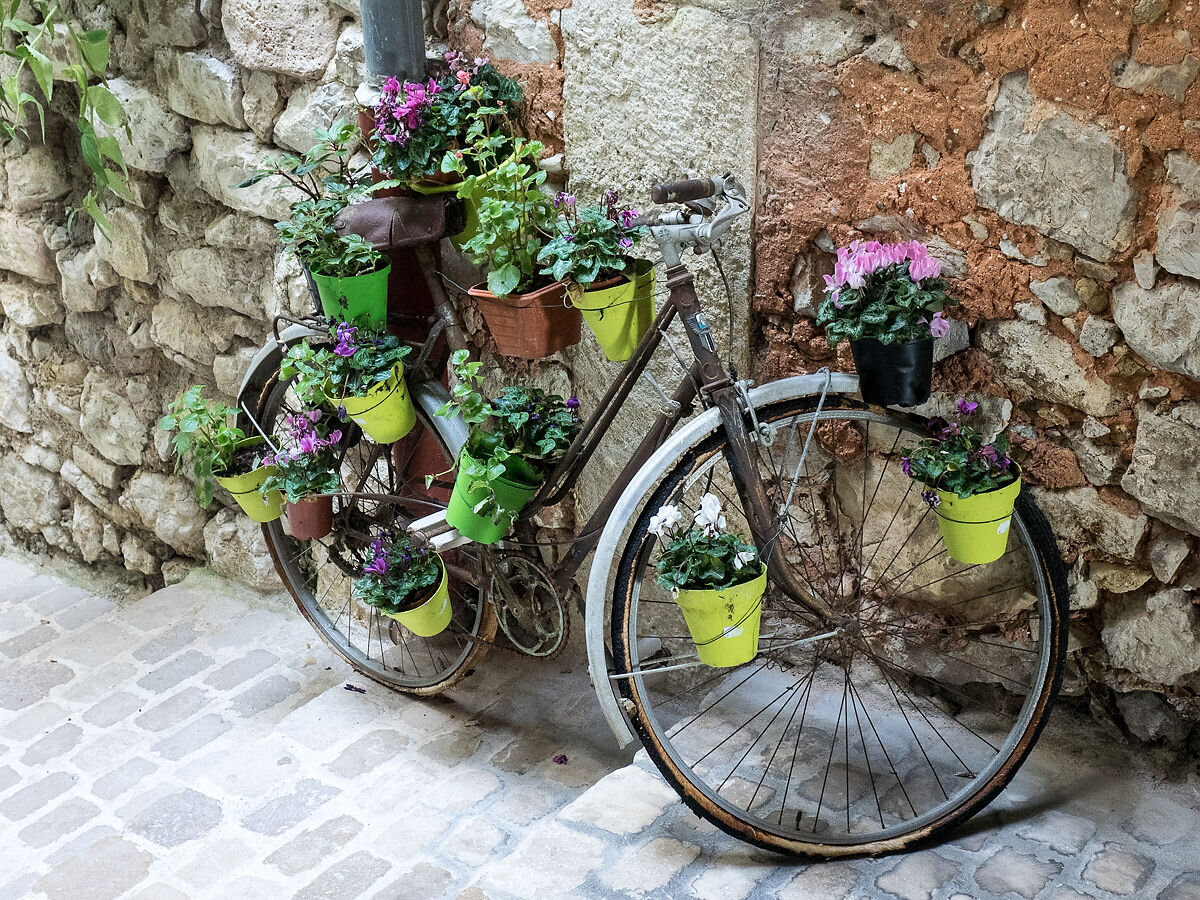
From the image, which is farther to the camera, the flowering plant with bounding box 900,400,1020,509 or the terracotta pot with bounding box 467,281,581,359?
the terracotta pot with bounding box 467,281,581,359

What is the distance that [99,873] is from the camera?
2.62 metres

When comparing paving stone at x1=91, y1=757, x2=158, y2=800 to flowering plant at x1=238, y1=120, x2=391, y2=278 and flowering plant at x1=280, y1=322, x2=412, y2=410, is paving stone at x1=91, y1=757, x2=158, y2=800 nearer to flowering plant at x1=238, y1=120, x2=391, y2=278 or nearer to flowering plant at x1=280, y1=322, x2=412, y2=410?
flowering plant at x1=280, y1=322, x2=412, y2=410

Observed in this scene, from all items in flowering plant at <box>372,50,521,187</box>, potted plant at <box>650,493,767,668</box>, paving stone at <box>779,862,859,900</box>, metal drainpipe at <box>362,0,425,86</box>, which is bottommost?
paving stone at <box>779,862,859,900</box>

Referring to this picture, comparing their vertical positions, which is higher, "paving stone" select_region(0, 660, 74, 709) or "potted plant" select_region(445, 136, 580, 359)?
"potted plant" select_region(445, 136, 580, 359)

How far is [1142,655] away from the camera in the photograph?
2.20m

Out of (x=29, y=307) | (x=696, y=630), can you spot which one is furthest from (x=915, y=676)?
(x=29, y=307)

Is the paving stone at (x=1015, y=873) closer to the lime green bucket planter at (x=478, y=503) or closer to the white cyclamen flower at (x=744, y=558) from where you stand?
the white cyclamen flower at (x=744, y=558)

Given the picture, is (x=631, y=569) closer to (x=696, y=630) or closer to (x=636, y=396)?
(x=696, y=630)

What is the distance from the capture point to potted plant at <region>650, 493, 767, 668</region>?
6.59 feet

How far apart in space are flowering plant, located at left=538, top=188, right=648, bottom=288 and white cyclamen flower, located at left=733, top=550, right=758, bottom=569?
0.60 meters

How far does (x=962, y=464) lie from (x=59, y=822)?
2352 millimetres

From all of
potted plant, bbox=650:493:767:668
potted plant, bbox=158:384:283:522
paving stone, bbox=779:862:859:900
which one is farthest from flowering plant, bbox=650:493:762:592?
potted plant, bbox=158:384:283:522

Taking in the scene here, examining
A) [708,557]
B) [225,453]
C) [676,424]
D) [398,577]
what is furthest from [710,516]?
[225,453]

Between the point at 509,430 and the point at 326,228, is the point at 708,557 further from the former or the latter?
the point at 326,228
